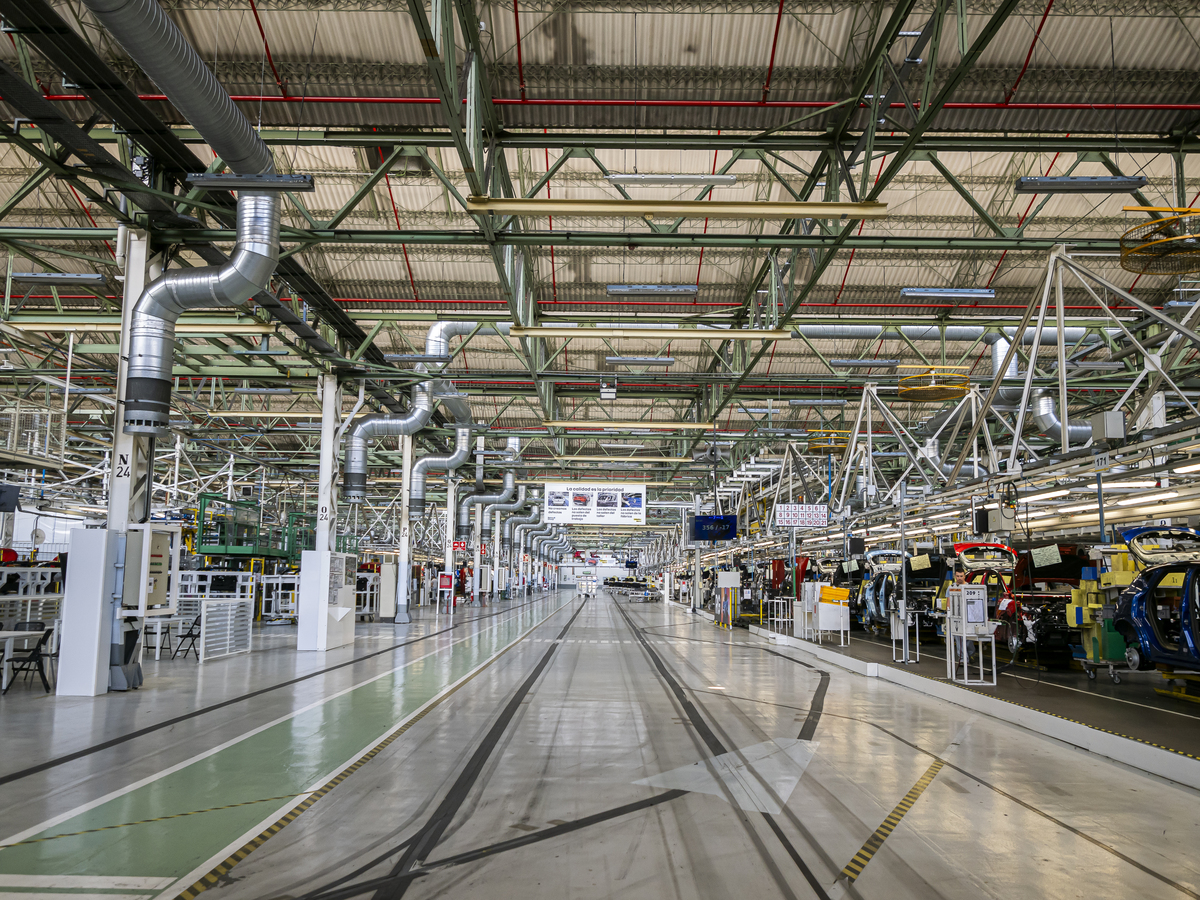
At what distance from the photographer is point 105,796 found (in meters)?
5.84

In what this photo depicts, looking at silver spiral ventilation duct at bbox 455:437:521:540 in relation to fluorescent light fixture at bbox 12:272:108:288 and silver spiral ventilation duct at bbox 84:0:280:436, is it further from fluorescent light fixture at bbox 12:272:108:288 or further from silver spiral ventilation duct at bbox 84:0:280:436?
silver spiral ventilation duct at bbox 84:0:280:436

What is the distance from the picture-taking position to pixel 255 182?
29.0ft

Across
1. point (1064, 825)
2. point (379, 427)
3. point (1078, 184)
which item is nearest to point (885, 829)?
point (1064, 825)

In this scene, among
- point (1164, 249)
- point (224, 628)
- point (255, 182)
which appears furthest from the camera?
point (224, 628)

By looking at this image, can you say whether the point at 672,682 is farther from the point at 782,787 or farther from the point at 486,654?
the point at 782,787

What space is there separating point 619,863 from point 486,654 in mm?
12140

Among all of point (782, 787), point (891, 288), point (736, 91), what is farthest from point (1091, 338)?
point (782, 787)

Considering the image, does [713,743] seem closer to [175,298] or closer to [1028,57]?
[1028,57]

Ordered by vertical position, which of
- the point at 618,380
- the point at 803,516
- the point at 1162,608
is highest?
the point at 618,380

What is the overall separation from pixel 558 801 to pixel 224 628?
1166 centimetres

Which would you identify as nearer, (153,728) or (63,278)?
(153,728)

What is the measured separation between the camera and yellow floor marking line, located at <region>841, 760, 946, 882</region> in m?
4.56

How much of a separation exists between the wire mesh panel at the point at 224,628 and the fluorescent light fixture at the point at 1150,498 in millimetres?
14932

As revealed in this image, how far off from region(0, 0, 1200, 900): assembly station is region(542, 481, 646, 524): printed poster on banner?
7.17 meters
